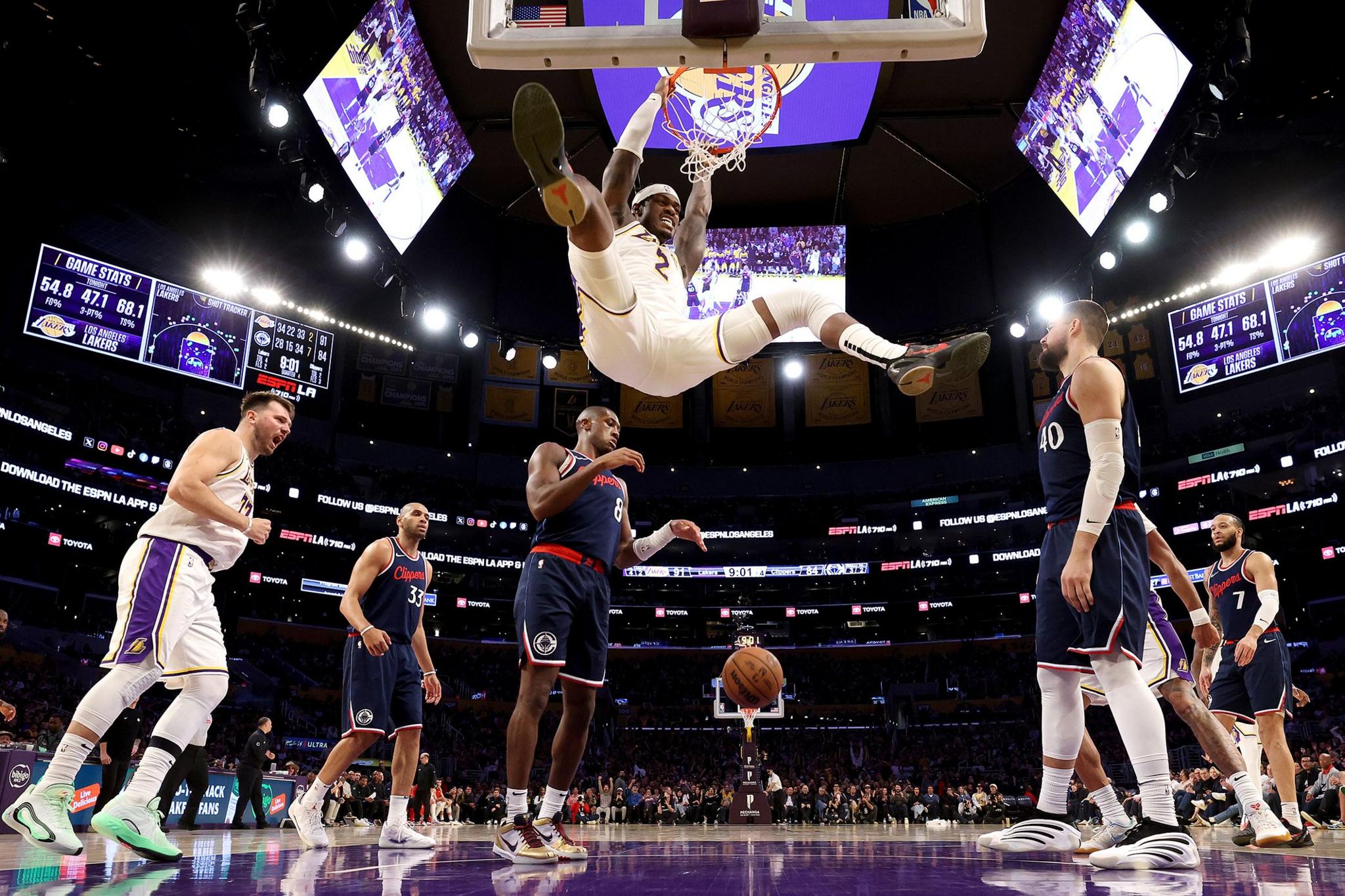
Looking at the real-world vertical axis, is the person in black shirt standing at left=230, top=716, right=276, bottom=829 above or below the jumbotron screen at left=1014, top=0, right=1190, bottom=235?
below

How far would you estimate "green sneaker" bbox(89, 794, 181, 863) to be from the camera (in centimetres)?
362

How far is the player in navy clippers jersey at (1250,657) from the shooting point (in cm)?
567

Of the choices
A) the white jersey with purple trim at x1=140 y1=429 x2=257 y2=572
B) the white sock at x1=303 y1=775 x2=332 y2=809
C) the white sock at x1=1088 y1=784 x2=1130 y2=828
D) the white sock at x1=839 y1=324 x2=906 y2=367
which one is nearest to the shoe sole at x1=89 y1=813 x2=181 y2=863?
the white jersey with purple trim at x1=140 y1=429 x2=257 y2=572

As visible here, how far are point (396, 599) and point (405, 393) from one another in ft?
76.3

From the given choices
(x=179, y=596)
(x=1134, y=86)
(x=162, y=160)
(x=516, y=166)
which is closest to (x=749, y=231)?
(x=516, y=166)

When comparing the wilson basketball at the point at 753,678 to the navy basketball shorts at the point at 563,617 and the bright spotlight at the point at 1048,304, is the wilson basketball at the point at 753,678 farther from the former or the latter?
the bright spotlight at the point at 1048,304

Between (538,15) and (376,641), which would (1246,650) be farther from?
(538,15)

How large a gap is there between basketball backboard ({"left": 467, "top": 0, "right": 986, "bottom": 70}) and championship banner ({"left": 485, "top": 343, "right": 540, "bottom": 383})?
23357mm

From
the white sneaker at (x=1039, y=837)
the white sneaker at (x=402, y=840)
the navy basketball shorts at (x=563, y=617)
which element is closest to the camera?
the white sneaker at (x=1039, y=837)

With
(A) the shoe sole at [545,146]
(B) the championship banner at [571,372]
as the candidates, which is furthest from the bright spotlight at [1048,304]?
(A) the shoe sole at [545,146]

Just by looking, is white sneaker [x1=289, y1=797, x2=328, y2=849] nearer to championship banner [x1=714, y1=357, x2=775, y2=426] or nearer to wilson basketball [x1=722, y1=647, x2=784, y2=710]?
wilson basketball [x1=722, y1=647, x2=784, y2=710]

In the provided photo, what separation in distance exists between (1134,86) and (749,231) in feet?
28.8

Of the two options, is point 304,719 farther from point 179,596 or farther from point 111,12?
point 179,596

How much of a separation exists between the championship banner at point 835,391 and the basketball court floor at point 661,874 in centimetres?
2301
